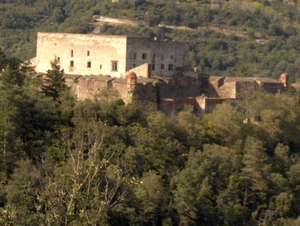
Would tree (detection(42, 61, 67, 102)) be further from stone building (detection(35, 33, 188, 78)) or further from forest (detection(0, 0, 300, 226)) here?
stone building (detection(35, 33, 188, 78))

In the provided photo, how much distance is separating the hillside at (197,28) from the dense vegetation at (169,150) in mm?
22789

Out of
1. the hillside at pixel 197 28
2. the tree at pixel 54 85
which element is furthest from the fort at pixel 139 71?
the hillside at pixel 197 28

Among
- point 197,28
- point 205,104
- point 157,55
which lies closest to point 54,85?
point 157,55

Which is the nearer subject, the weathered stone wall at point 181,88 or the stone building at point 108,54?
the weathered stone wall at point 181,88

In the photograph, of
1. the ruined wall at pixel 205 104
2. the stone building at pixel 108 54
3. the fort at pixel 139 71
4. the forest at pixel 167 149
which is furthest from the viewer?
the stone building at pixel 108 54

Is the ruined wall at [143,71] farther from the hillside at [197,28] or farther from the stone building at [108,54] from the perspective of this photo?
the hillside at [197,28]

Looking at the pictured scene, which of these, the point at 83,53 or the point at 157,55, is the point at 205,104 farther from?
the point at 83,53

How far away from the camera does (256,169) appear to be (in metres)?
31.9

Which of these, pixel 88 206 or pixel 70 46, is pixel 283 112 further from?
pixel 88 206

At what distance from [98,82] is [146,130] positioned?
2.17 metres

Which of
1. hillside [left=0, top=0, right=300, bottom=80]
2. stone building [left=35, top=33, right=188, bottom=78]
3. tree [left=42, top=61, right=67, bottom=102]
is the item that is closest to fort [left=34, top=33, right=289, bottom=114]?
stone building [left=35, top=33, right=188, bottom=78]

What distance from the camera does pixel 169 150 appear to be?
1220 inches

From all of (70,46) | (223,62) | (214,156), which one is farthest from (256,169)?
(223,62)

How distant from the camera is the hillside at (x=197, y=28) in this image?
60.3 m
